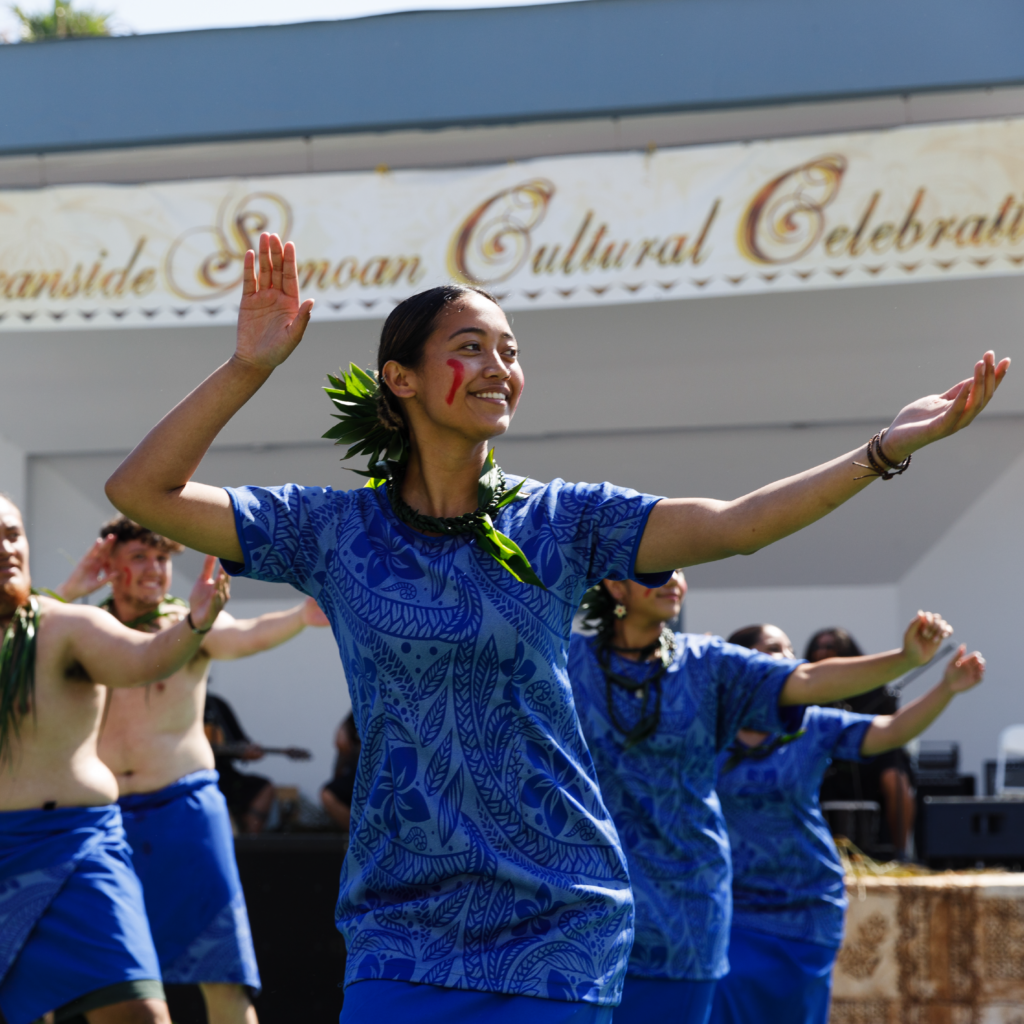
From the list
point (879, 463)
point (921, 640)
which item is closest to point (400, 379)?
point (879, 463)

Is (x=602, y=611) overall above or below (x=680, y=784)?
above

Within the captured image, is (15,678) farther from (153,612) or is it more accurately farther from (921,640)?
(921,640)

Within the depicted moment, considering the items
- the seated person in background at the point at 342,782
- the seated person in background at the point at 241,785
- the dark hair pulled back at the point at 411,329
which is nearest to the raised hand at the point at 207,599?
the dark hair pulled back at the point at 411,329

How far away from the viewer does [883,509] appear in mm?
11570

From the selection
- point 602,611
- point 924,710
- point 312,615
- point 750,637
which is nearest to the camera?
point 602,611

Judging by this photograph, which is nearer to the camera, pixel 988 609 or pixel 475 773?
pixel 475 773

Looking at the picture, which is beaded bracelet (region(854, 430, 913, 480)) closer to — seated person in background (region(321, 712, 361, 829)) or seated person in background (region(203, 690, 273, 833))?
seated person in background (region(321, 712, 361, 829))

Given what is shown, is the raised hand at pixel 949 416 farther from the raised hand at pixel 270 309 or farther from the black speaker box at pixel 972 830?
the black speaker box at pixel 972 830

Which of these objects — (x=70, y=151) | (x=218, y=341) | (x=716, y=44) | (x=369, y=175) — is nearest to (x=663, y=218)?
(x=716, y=44)

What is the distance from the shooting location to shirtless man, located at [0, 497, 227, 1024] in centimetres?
377

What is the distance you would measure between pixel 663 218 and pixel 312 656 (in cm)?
546

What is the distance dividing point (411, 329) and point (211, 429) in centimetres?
39

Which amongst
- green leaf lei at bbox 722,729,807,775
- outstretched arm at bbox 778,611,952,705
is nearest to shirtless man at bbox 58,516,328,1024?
green leaf lei at bbox 722,729,807,775

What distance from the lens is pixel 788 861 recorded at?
15.1 ft
